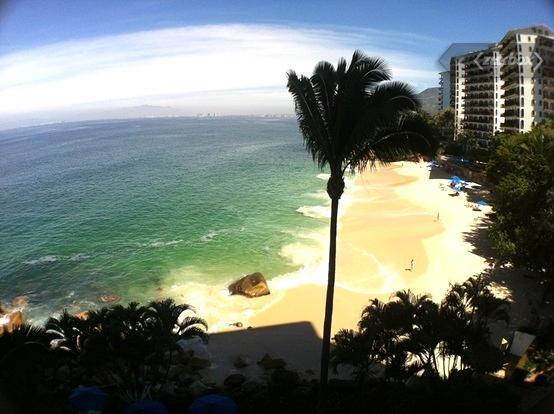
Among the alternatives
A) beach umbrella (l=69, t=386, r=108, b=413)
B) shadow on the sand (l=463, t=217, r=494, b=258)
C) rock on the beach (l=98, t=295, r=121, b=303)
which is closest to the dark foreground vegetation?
beach umbrella (l=69, t=386, r=108, b=413)

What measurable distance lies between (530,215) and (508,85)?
65.5 metres

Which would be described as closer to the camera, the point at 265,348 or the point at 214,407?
the point at 214,407

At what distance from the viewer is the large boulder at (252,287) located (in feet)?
86.6

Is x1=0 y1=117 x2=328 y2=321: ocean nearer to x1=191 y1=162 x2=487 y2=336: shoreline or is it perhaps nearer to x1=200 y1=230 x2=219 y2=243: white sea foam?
x1=200 y1=230 x2=219 y2=243: white sea foam

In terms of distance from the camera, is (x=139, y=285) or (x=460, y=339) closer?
(x=460, y=339)

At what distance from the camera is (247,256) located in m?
35.1

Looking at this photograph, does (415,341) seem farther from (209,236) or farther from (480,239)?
(209,236)

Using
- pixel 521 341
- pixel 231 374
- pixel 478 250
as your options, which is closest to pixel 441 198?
pixel 478 250

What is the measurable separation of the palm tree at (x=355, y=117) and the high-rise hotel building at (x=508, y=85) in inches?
2866

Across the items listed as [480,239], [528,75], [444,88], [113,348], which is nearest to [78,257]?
[113,348]

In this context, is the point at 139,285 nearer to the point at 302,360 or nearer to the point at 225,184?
the point at 302,360

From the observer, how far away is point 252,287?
26.5 metres

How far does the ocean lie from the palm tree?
21889 millimetres

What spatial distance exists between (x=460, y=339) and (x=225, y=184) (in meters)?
60.2
